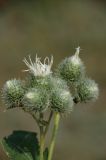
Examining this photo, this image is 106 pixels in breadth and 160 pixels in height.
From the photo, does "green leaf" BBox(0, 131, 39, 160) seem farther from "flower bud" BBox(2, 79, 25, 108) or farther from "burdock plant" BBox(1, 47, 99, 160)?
"flower bud" BBox(2, 79, 25, 108)

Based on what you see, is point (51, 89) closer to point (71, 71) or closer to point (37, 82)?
point (37, 82)

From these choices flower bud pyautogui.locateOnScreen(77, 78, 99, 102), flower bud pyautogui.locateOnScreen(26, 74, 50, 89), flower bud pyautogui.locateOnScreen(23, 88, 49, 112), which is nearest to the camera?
flower bud pyautogui.locateOnScreen(23, 88, 49, 112)

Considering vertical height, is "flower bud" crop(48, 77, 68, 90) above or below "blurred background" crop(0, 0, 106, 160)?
below

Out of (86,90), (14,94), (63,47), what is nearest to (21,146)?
(14,94)

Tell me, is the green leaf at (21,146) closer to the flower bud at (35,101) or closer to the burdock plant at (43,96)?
the burdock plant at (43,96)

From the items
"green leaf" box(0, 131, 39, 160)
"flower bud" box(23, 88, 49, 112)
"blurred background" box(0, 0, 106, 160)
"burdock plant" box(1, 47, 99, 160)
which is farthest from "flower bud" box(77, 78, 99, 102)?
"blurred background" box(0, 0, 106, 160)

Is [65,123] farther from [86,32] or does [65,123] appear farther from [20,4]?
[20,4]

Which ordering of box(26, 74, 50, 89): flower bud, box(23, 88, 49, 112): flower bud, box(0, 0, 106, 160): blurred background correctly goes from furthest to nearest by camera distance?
box(0, 0, 106, 160): blurred background < box(26, 74, 50, 89): flower bud < box(23, 88, 49, 112): flower bud
